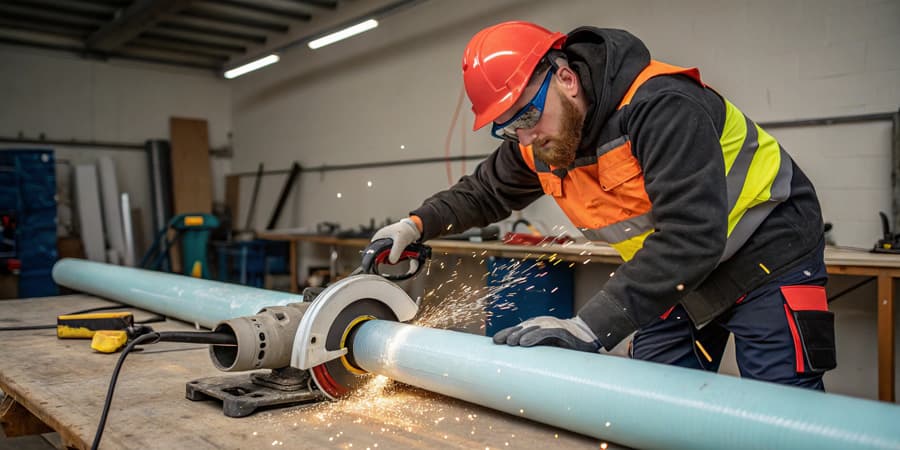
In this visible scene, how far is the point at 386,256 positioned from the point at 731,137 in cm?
93

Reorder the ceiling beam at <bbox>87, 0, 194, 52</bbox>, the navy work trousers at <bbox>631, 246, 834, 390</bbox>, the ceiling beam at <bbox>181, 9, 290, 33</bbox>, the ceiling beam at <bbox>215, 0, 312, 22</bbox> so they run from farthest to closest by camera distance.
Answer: the ceiling beam at <bbox>181, 9, 290, 33</bbox>, the ceiling beam at <bbox>215, 0, 312, 22</bbox>, the ceiling beam at <bbox>87, 0, 194, 52</bbox>, the navy work trousers at <bbox>631, 246, 834, 390</bbox>

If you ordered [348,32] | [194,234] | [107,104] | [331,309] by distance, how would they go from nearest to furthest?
[331,309], [348,32], [194,234], [107,104]

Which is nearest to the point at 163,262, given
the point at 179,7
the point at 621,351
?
the point at 179,7

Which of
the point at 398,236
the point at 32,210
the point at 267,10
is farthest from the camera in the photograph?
the point at 267,10

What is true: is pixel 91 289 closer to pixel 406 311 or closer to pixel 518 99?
pixel 406 311

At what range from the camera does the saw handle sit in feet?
5.88

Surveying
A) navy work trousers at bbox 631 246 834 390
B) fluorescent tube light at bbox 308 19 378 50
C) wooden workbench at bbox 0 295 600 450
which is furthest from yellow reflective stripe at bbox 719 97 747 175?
fluorescent tube light at bbox 308 19 378 50

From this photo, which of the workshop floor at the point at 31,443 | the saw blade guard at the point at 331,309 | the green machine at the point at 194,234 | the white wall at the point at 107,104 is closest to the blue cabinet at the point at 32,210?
the green machine at the point at 194,234

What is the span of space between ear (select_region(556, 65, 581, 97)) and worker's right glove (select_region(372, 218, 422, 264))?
0.63m

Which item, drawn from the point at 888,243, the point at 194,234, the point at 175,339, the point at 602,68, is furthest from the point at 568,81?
the point at 194,234

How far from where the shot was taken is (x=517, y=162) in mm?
1932

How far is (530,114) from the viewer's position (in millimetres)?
1520

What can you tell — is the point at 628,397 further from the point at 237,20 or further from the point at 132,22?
the point at 237,20

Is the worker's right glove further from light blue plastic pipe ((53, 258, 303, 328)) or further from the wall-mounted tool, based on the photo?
the wall-mounted tool
